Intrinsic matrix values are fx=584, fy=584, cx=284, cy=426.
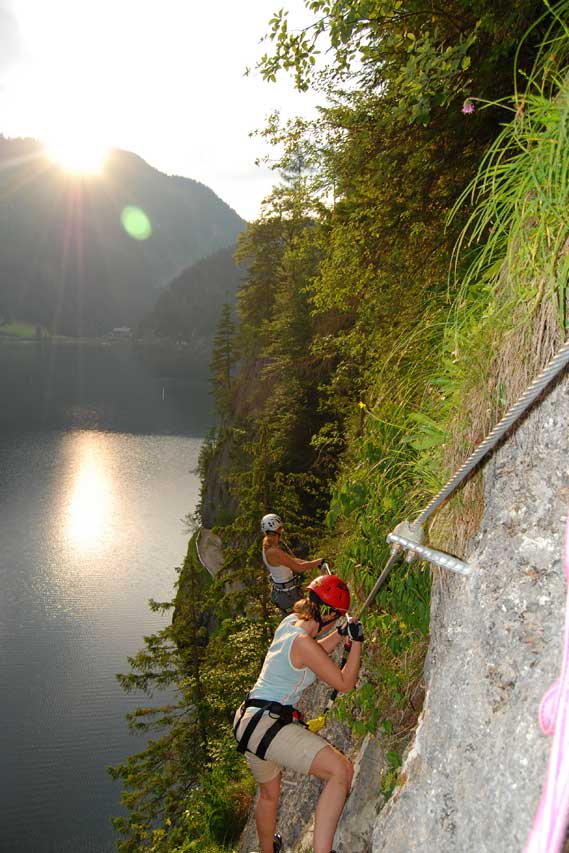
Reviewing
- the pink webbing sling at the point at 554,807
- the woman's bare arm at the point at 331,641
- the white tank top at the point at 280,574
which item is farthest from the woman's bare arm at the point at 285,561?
the pink webbing sling at the point at 554,807

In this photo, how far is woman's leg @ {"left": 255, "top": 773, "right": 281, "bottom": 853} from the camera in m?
4.67

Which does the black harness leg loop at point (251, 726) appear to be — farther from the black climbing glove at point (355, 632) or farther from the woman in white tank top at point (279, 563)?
the woman in white tank top at point (279, 563)

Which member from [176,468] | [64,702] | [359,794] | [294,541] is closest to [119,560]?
[64,702]

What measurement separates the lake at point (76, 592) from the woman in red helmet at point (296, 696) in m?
30.9

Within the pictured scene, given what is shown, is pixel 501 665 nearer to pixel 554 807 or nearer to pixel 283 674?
pixel 554 807

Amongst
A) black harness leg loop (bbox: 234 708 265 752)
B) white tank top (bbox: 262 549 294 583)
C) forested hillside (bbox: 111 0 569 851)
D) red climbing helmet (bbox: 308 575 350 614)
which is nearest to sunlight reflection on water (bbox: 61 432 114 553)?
white tank top (bbox: 262 549 294 583)

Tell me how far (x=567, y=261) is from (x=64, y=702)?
39.5m

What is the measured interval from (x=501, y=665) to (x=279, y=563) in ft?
21.8

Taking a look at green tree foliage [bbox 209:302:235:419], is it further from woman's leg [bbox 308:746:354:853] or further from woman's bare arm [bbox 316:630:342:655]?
woman's leg [bbox 308:746:354:853]

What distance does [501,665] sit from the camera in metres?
2.44

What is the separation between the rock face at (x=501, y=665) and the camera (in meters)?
2.21

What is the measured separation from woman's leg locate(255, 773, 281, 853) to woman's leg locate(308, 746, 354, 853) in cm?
53

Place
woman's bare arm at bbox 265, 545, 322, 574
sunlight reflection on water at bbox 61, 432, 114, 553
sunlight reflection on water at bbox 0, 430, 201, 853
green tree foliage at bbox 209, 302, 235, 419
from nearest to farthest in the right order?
woman's bare arm at bbox 265, 545, 322, 574 < sunlight reflection on water at bbox 0, 430, 201, 853 < green tree foliage at bbox 209, 302, 235, 419 < sunlight reflection on water at bbox 61, 432, 114, 553

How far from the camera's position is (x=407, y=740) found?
4.10 m
